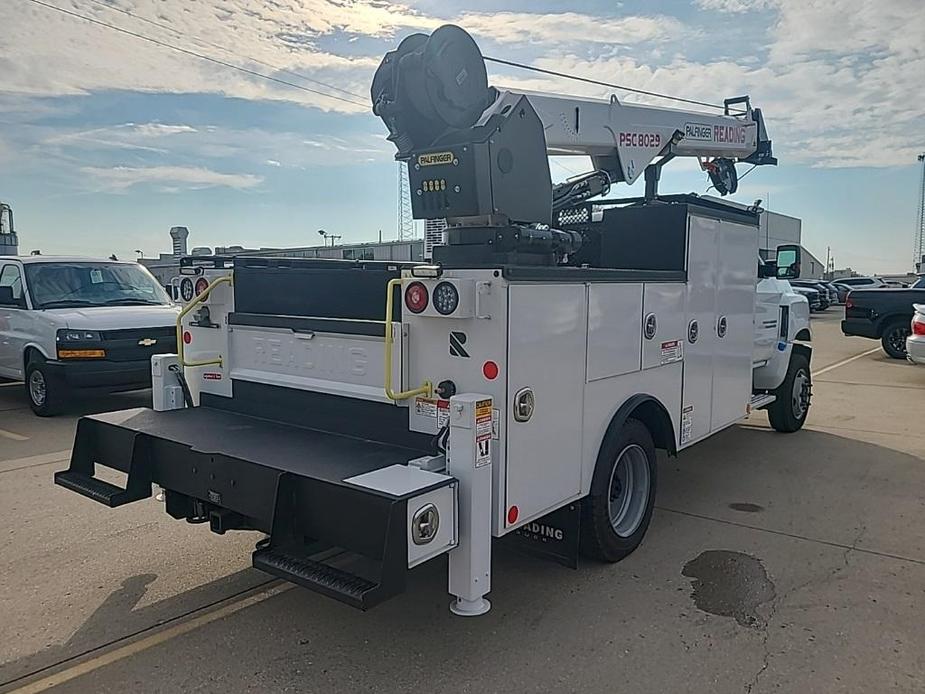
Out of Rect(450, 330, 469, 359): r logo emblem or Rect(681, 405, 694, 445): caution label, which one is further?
Rect(681, 405, 694, 445): caution label

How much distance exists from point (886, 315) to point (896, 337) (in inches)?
19.0

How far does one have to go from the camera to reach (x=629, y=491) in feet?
14.5

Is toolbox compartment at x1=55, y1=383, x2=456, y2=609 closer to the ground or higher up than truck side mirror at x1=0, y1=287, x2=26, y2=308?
closer to the ground

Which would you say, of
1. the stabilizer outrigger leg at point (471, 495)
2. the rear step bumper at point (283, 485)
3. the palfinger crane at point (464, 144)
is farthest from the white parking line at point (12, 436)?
the stabilizer outrigger leg at point (471, 495)

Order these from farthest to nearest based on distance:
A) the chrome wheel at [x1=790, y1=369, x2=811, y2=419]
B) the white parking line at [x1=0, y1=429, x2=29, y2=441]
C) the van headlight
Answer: the van headlight
the chrome wheel at [x1=790, y1=369, x2=811, y2=419]
the white parking line at [x1=0, y1=429, x2=29, y2=441]

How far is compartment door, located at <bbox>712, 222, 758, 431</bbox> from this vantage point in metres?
5.27

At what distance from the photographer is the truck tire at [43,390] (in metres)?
8.59

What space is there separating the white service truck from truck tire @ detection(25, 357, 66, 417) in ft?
16.4

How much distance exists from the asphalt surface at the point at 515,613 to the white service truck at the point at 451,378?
0.33m

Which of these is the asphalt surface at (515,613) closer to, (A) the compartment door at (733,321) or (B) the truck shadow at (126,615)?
(B) the truck shadow at (126,615)

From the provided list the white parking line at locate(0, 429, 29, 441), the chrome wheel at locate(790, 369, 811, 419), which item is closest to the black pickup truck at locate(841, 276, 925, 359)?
the chrome wheel at locate(790, 369, 811, 419)

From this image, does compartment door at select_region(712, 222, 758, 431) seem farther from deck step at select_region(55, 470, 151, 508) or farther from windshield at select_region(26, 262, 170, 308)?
windshield at select_region(26, 262, 170, 308)

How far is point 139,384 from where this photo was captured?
8.81 meters

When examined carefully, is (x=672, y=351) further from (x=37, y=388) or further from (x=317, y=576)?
(x=37, y=388)
